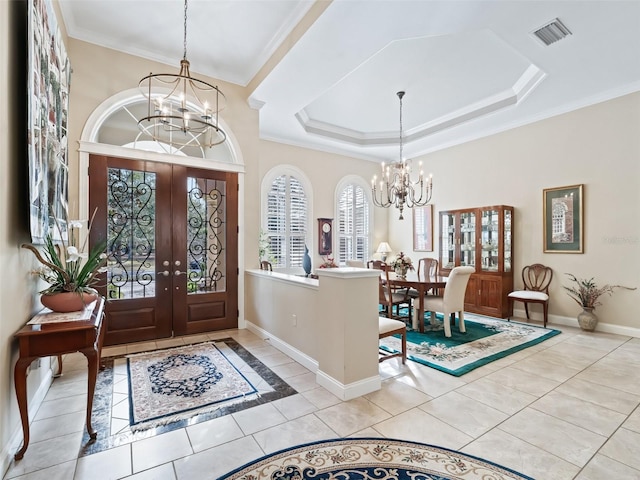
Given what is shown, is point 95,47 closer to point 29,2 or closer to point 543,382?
point 29,2

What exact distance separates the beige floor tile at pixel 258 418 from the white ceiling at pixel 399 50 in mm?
Answer: 3690

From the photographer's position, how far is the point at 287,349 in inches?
145

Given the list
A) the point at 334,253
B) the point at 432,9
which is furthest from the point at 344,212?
the point at 432,9

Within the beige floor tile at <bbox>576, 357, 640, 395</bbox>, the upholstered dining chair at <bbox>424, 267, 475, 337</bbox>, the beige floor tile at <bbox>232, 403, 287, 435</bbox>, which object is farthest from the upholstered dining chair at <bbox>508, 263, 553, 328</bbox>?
the beige floor tile at <bbox>232, 403, 287, 435</bbox>

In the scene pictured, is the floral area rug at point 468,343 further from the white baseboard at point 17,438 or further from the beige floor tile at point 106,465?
the white baseboard at point 17,438

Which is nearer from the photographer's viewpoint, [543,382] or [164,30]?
[543,382]

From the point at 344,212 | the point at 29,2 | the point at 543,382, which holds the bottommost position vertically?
the point at 543,382

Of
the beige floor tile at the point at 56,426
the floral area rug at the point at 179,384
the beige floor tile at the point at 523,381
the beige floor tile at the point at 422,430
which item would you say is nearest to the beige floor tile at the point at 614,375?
the beige floor tile at the point at 523,381

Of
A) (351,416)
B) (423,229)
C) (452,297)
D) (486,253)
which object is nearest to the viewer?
(351,416)

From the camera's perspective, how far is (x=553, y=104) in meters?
5.16

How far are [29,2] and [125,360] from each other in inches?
128

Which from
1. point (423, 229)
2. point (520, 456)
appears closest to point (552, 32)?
point (520, 456)

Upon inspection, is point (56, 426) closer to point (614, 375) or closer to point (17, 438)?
point (17, 438)

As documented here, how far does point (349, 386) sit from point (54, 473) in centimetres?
199
